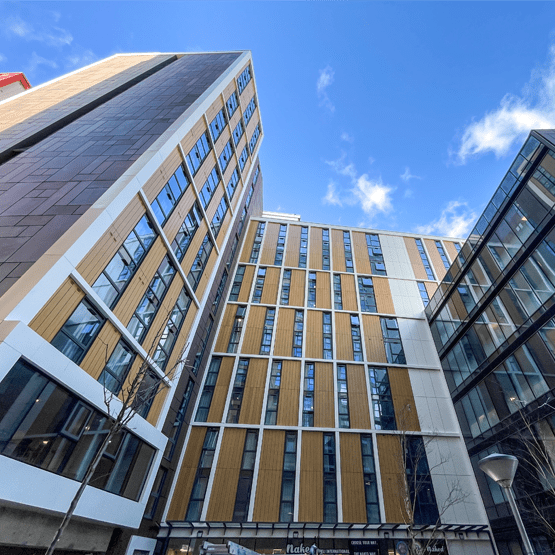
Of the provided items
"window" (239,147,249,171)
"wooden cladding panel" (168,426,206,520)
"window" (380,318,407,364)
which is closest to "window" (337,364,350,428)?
"window" (380,318,407,364)

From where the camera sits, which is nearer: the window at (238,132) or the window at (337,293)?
the window at (238,132)

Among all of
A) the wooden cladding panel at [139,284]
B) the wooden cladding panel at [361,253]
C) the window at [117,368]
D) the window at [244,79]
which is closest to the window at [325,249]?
the wooden cladding panel at [361,253]

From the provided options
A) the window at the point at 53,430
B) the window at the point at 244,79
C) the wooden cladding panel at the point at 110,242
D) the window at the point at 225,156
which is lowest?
the window at the point at 53,430

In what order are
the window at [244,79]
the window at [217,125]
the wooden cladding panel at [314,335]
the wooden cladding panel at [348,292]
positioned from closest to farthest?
the window at [217,125] → the wooden cladding panel at [314,335] → the window at [244,79] → the wooden cladding panel at [348,292]

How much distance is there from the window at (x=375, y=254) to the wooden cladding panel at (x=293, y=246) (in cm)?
847

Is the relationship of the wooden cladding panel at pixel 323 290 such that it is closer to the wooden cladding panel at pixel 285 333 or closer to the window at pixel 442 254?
the wooden cladding panel at pixel 285 333

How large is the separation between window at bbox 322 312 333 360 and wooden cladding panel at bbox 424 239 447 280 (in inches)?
561

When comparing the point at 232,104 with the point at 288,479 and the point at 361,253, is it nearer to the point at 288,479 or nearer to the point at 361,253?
the point at 361,253

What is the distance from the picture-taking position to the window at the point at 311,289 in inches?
1304

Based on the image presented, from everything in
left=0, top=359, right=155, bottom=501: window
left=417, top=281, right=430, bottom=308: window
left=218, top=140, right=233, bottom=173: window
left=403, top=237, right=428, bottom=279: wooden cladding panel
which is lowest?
left=0, top=359, right=155, bottom=501: window

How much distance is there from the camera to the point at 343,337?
98.8ft

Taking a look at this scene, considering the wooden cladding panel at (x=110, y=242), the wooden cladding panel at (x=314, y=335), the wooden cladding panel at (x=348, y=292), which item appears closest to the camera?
the wooden cladding panel at (x=110, y=242)

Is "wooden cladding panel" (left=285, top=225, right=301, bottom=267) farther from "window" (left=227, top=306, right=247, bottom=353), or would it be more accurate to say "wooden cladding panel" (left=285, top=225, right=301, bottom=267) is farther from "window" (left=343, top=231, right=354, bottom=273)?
"window" (left=227, top=306, right=247, bottom=353)

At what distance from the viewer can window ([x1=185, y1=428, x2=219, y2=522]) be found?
66.6ft
